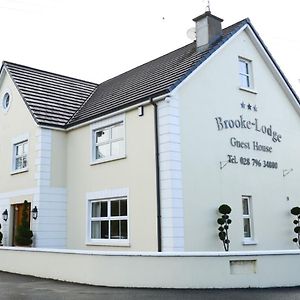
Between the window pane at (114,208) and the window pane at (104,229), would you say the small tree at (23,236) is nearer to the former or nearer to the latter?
the window pane at (104,229)

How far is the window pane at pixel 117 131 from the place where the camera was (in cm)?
1545

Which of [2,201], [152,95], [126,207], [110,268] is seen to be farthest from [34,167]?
[110,268]

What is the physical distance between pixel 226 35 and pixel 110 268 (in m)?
9.37

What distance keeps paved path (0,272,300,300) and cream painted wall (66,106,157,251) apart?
3044 mm

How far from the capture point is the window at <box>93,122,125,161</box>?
15.4 meters

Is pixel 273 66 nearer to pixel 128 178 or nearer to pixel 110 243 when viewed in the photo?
pixel 128 178

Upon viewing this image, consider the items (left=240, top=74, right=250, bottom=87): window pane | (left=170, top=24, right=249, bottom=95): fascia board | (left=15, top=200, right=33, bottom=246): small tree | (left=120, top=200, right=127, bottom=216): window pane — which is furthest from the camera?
(left=240, top=74, right=250, bottom=87): window pane

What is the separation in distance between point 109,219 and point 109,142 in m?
2.78

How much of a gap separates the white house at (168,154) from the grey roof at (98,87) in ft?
0.28

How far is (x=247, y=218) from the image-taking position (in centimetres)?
1509

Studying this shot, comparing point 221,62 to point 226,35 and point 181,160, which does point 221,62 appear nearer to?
point 226,35

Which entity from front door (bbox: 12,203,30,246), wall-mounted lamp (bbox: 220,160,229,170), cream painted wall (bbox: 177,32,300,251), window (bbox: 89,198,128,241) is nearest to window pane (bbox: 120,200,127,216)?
window (bbox: 89,198,128,241)

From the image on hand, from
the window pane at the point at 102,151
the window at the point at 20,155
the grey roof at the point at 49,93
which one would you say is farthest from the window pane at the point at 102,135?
the window at the point at 20,155

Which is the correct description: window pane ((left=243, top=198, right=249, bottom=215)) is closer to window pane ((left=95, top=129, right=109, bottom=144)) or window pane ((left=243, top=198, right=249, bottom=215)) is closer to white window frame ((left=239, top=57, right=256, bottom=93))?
white window frame ((left=239, top=57, right=256, bottom=93))
